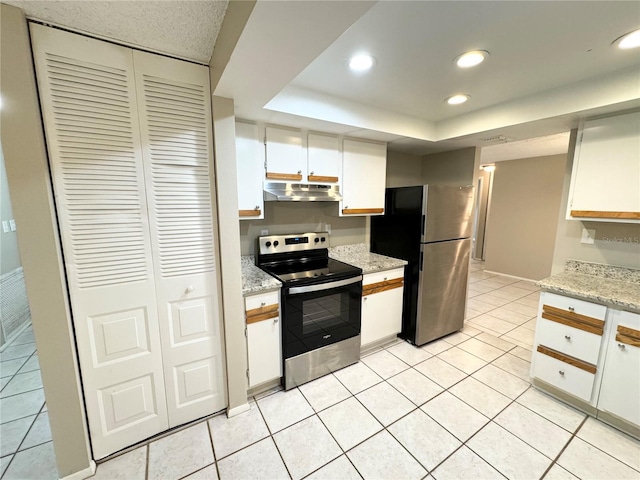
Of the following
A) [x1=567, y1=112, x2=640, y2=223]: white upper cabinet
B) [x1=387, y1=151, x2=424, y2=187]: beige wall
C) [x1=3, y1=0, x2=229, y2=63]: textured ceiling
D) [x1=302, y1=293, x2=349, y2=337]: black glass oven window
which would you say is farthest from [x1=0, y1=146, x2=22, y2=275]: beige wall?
[x1=567, y1=112, x2=640, y2=223]: white upper cabinet

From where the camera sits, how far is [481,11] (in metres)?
1.20

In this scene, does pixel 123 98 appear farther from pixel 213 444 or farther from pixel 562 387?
pixel 562 387

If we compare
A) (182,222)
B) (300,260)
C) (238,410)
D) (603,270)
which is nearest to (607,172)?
(603,270)

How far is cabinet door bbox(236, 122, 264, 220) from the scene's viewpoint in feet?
6.97

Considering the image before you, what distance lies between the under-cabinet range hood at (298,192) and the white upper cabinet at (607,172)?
78.8 inches

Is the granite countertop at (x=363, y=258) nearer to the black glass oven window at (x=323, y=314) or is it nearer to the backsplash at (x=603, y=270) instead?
the black glass oven window at (x=323, y=314)

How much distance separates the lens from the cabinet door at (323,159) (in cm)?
246

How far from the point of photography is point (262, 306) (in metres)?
1.96

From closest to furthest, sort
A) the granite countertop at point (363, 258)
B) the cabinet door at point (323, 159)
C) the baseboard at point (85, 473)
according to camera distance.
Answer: the baseboard at point (85, 473) < the cabinet door at point (323, 159) < the granite countertop at point (363, 258)

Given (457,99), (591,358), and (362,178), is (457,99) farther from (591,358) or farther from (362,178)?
(591,358)

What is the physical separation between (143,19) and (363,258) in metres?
2.48

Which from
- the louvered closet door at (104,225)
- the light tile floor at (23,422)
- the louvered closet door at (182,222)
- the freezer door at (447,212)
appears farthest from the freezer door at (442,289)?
the light tile floor at (23,422)

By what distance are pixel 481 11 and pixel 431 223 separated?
1.71m

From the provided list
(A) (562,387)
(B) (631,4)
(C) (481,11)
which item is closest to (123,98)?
(C) (481,11)
